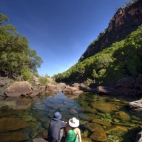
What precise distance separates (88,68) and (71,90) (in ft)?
105

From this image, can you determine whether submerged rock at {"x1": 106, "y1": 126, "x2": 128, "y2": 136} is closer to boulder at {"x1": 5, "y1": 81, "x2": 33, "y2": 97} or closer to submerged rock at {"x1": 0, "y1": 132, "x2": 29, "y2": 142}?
submerged rock at {"x1": 0, "y1": 132, "x2": 29, "y2": 142}

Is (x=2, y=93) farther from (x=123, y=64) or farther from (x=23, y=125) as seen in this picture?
(x=123, y=64)

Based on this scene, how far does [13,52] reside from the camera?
1049 inches

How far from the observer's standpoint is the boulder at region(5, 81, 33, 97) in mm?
20764

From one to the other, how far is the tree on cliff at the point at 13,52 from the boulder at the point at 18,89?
591cm

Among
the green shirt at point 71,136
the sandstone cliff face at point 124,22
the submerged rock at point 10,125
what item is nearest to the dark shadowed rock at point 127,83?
the submerged rock at point 10,125

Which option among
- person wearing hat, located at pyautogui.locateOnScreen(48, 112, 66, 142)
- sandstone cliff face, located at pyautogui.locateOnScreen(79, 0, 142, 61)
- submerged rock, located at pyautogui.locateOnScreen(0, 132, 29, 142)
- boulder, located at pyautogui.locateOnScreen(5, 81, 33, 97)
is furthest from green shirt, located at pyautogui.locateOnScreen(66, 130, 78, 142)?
sandstone cliff face, located at pyautogui.locateOnScreen(79, 0, 142, 61)

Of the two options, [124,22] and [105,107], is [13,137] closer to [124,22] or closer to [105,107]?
[105,107]

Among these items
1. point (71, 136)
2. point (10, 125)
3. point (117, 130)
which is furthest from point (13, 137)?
point (117, 130)

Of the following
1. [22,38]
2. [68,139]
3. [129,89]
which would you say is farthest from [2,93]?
[129,89]

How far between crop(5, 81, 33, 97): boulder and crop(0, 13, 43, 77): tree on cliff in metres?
5.91

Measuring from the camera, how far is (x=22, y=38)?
2852 centimetres

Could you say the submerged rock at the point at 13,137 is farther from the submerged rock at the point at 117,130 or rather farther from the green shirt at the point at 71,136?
the submerged rock at the point at 117,130

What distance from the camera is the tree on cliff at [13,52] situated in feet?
84.6
